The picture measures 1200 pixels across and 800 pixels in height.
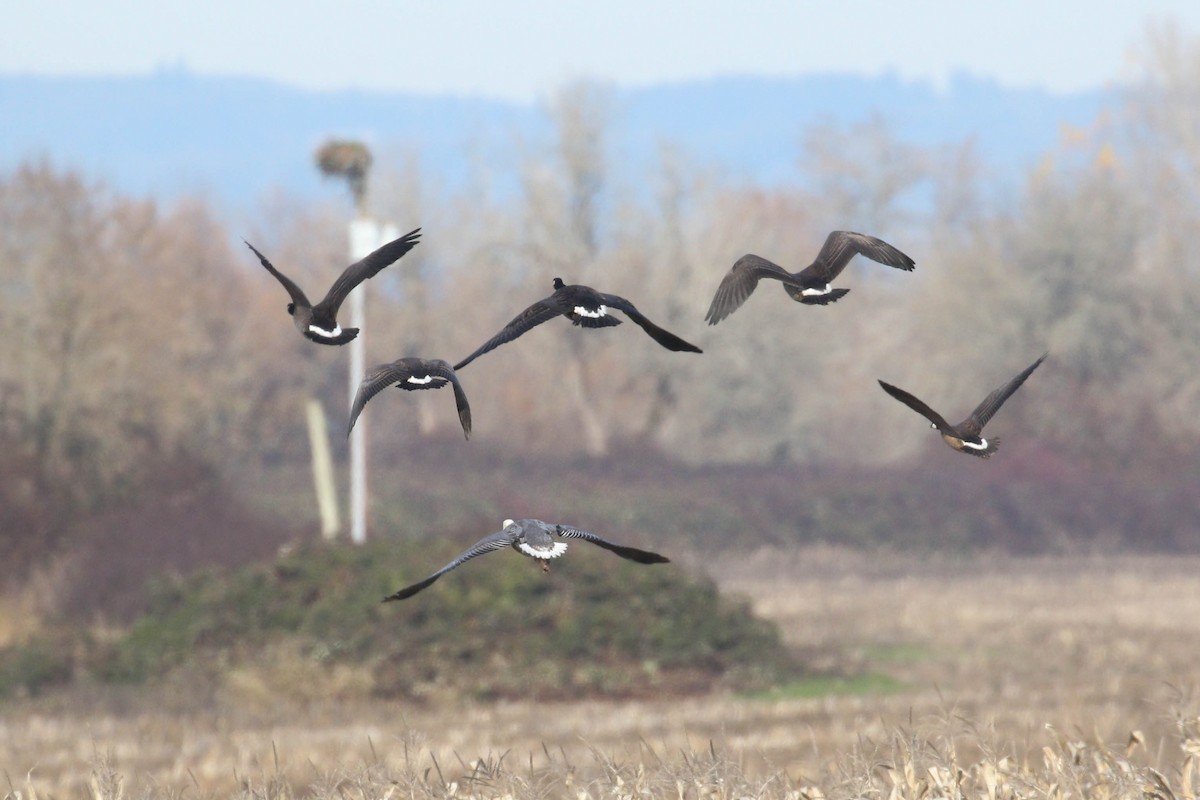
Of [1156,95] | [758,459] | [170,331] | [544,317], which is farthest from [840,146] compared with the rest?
[544,317]

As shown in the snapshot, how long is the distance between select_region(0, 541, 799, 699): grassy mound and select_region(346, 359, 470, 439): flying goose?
592 inches

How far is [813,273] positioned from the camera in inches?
181

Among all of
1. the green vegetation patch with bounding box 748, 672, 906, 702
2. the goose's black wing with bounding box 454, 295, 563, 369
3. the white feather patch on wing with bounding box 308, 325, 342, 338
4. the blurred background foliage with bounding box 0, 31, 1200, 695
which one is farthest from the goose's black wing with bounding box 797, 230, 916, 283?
the blurred background foliage with bounding box 0, 31, 1200, 695

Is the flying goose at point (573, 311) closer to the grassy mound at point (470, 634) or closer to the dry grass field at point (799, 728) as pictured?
the dry grass field at point (799, 728)

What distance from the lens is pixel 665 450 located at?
51375 mm

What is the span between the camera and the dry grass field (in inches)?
285

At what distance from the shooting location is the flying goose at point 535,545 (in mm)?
4047

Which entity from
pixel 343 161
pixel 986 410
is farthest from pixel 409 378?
pixel 343 161

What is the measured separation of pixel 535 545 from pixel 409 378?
0.51 metres

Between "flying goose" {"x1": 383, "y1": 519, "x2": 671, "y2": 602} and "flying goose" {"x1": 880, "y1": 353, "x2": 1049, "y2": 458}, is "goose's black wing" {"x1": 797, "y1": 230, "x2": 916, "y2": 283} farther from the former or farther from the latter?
"flying goose" {"x1": 383, "y1": 519, "x2": 671, "y2": 602}

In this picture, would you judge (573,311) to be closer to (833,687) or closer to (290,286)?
(290,286)

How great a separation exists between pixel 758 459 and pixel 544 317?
172 feet

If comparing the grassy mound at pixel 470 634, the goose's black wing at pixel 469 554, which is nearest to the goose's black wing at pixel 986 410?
the goose's black wing at pixel 469 554

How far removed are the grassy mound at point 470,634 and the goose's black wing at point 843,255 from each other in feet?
47.8
